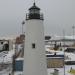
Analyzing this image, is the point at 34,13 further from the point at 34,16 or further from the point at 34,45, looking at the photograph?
the point at 34,45

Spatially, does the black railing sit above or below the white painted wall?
above

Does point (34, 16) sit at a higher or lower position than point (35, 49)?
higher

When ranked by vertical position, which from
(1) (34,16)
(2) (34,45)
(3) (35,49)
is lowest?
(3) (35,49)

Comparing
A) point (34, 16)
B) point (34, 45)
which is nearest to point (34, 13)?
point (34, 16)

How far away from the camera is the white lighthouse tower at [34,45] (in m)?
12.2

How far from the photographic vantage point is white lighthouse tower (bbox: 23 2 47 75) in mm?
12234

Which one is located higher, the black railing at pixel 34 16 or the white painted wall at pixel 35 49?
the black railing at pixel 34 16

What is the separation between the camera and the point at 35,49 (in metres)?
12.2

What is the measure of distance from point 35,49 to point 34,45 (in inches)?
8.8

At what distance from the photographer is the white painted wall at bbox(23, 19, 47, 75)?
40.1ft

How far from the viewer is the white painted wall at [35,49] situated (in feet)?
40.1

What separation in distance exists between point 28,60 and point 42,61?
77 centimetres

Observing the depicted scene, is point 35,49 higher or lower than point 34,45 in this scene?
lower

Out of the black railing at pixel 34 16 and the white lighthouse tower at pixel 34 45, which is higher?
the black railing at pixel 34 16
